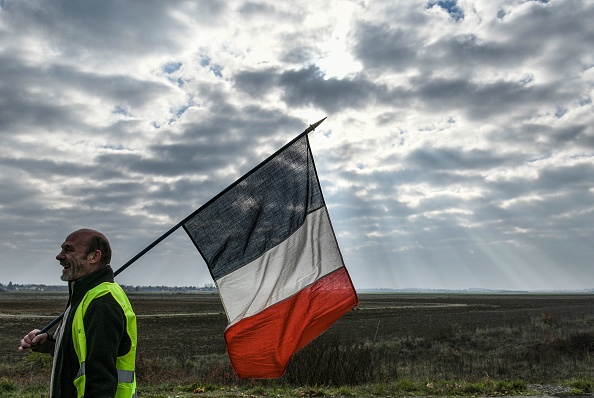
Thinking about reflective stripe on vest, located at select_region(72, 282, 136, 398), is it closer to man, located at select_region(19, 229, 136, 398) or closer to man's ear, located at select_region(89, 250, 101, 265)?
man, located at select_region(19, 229, 136, 398)

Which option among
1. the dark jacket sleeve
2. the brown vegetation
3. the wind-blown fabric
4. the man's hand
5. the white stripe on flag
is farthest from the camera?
the brown vegetation

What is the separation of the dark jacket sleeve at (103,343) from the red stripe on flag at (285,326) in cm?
256

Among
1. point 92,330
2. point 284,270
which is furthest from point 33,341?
point 284,270

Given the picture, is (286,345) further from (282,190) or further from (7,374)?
(7,374)

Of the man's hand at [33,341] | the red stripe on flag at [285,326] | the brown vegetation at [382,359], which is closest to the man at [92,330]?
the man's hand at [33,341]

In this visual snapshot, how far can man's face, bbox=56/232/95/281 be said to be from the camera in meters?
3.34

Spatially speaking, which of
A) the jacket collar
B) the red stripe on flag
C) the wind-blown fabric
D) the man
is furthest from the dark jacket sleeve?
the red stripe on flag

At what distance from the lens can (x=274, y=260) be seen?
6.00 m

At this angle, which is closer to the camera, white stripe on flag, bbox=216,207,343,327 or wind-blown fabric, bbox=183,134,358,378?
wind-blown fabric, bbox=183,134,358,378

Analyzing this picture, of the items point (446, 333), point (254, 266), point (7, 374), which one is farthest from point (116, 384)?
point (446, 333)

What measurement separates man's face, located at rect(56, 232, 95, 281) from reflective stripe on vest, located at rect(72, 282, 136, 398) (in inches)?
6.4

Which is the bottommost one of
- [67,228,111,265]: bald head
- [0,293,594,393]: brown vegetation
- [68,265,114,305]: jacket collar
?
[0,293,594,393]: brown vegetation

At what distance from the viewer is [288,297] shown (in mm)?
5918

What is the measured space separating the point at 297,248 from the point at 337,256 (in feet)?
1.47
